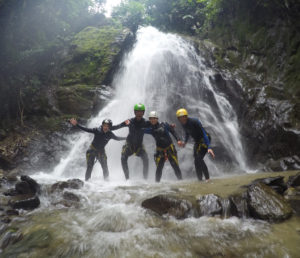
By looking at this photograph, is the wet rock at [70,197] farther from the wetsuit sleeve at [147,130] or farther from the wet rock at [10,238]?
the wetsuit sleeve at [147,130]

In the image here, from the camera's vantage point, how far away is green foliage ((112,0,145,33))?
908 inches

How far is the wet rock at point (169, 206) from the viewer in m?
3.87

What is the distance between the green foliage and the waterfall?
5545mm

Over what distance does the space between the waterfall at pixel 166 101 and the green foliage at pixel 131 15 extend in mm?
5545

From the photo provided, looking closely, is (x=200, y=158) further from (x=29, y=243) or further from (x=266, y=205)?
(x=29, y=243)

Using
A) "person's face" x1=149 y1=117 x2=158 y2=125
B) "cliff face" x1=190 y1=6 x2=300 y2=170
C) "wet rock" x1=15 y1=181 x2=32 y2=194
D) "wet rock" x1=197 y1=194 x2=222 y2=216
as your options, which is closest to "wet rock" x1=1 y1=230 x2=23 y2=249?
"wet rock" x1=15 y1=181 x2=32 y2=194

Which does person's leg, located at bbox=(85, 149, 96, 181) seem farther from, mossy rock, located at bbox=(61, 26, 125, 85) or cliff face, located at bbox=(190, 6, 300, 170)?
mossy rock, located at bbox=(61, 26, 125, 85)

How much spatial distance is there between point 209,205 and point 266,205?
2.99 ft

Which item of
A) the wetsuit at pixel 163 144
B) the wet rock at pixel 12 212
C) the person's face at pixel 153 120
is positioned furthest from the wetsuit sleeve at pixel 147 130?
the wet rock at pixel 12 212

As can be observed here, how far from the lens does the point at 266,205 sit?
3621 millimetres

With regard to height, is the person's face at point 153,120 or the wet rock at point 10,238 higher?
the person's face at point 153,120

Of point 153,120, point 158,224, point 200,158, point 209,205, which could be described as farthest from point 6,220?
point 200,158

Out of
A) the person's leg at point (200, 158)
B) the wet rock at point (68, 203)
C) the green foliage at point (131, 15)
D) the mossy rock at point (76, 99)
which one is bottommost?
the wet rock at point (68, 203)

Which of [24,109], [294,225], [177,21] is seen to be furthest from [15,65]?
[177,21]
